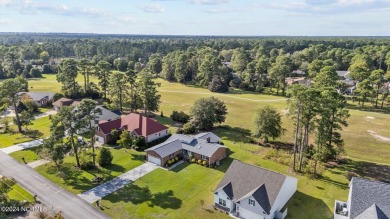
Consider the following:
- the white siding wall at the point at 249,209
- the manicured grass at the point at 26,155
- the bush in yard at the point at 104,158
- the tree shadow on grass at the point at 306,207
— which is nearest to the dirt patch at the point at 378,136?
the tree shadow on grass at the point at 306,207

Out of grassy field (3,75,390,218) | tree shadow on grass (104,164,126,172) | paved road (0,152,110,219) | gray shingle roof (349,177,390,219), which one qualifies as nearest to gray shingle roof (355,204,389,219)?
gray shingle roof (349,177,390,219)

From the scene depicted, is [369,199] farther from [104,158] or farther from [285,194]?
[104,158]

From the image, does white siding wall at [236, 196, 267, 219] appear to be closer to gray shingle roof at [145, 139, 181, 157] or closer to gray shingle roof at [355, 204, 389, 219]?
gray shingle roof at [355, 204, 389, 219]

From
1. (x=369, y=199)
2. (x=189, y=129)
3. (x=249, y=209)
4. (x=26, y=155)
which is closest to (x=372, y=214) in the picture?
(x=369, y=199)

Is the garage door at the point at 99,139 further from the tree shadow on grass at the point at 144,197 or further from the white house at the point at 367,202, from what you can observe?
the white house at the point at 367,202

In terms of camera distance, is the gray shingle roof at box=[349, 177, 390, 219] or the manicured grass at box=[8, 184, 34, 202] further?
the manicured grass at box=[8, 184, 34, 202]
